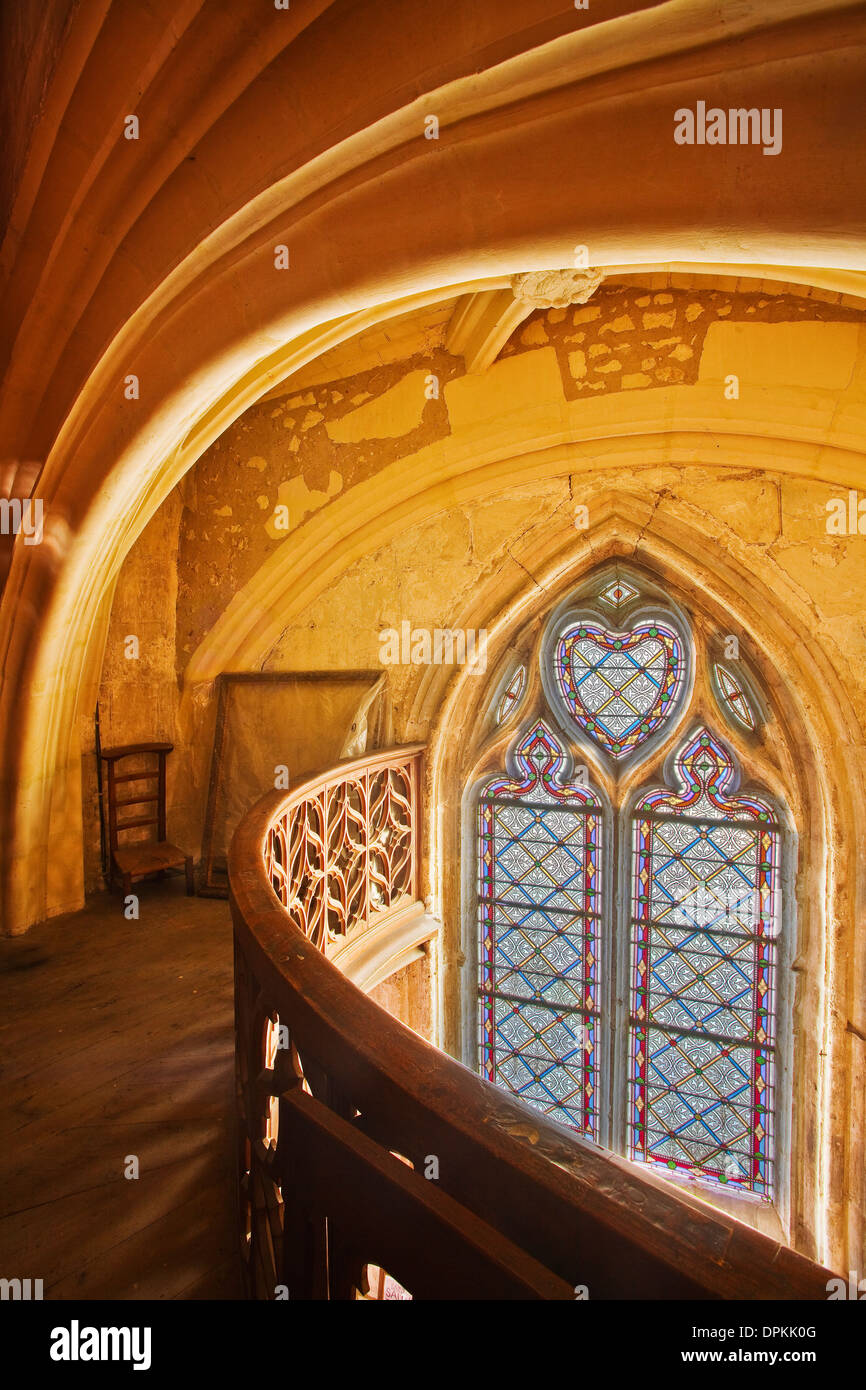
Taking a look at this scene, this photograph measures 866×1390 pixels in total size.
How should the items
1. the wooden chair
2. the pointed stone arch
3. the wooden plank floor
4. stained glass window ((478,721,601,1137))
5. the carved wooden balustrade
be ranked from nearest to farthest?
the carved wooden balustrade
the wooden plank floor
the pointed stone arch
the wooden chair
stained glass window ((478,721,601,1137))

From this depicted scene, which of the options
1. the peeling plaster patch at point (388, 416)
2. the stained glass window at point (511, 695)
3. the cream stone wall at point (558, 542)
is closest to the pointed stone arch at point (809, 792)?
the cream stone wall at point (558, 542)

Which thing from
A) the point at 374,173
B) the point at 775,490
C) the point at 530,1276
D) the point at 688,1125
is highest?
the point at 374,173

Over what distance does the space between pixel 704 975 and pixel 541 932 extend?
1.07 m

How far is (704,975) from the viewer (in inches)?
186

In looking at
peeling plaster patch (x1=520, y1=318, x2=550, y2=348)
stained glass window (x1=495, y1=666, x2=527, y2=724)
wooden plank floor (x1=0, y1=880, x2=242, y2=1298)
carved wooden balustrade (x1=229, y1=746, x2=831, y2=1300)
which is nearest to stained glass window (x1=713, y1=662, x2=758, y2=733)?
stained glass window (x1=495, y1=666, x2=527, y2=724)

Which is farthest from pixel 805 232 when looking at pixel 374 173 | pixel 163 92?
pixel 163 92

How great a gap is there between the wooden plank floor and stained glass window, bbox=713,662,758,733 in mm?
3282

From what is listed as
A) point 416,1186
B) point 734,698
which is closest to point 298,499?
point 734,698

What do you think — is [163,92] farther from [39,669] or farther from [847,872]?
[847,872]

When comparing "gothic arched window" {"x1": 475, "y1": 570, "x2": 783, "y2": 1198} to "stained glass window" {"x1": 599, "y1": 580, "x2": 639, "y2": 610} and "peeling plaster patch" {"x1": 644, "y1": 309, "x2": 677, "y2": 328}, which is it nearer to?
"stained glass window" {"x1": 599, "y1": 580, "x2": 639, "y2": 610}

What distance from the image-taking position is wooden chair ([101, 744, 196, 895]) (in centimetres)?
417

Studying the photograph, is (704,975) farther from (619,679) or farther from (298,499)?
(298,499)

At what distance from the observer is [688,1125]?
4758 mm

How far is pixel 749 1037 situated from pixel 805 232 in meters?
4.43
